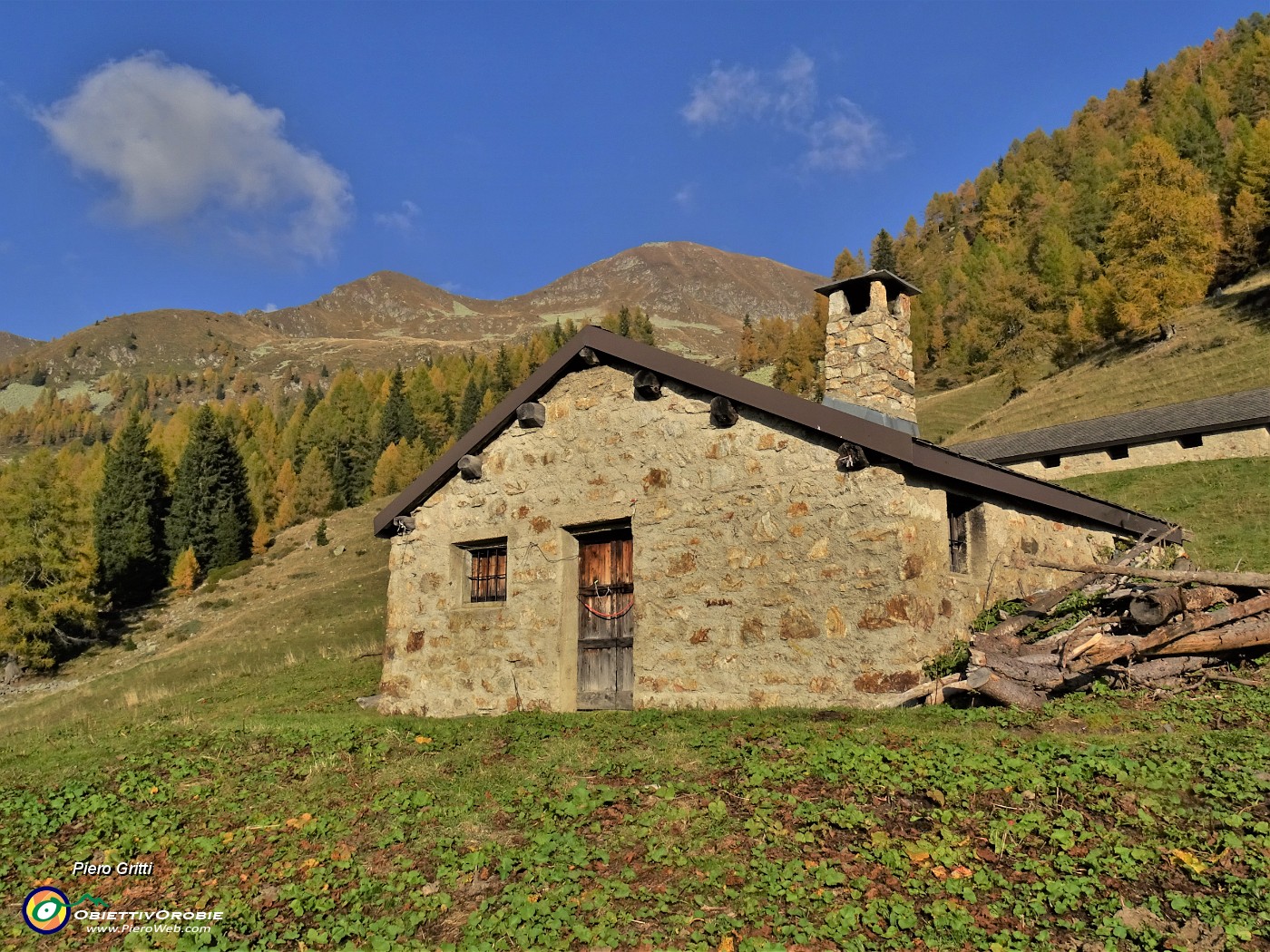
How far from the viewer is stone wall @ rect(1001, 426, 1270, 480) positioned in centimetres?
2619

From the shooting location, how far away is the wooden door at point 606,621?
1091 centimetres

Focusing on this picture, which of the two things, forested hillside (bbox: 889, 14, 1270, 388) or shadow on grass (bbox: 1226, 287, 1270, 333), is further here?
forested hillside (bbox: 889, 14, 1270, 388)

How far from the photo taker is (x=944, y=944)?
14.0 feet

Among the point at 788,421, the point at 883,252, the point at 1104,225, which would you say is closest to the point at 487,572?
the point at 788,421

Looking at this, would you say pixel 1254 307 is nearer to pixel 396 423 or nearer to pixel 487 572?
pixel 487 572

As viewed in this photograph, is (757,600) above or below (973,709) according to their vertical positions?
above

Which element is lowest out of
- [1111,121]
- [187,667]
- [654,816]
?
[187,667]

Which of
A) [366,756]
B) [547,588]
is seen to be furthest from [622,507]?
[366,756]

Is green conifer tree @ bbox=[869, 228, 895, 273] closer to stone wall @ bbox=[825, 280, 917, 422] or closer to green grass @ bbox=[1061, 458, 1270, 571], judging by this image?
green grass @ bbox=[1061, 458, 1270, 571]

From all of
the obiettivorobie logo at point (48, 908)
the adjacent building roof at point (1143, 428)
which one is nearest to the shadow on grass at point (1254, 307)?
the adjacent building roof at point (1143, 428)

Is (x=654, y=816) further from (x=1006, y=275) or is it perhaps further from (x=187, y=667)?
(x=1006, y=275)

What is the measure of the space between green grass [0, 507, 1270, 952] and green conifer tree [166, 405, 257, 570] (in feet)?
207

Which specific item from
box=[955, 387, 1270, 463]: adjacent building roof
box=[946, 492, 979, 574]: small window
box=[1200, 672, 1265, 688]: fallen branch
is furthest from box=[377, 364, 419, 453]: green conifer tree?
box=[1200, 672, 1265, 688]: fallen branch

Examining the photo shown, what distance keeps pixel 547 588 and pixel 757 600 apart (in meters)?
3.20
